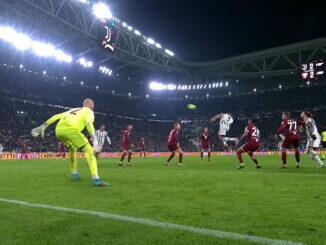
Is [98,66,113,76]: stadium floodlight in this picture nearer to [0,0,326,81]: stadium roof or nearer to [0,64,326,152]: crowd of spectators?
[0,0,326,81]: stadium roof

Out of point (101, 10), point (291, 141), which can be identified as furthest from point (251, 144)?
point (101, 10)

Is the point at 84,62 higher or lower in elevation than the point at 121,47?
lower

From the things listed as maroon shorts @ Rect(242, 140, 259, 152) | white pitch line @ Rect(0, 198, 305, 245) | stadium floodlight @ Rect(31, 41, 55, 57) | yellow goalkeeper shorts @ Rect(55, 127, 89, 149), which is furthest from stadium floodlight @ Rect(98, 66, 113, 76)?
white pitch line @ Rect(0, 198, 305, 245)

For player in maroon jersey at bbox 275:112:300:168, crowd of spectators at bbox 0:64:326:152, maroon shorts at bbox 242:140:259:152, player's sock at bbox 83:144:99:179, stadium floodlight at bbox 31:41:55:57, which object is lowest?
player's sock at bbox 83:144:99:179

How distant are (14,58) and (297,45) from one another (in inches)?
1351

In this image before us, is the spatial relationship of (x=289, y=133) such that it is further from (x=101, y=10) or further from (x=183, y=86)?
(x=183, y=86)

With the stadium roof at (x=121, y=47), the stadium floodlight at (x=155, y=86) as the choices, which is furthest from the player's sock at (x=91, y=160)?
the stadium floodlight at (x=155, y=86)

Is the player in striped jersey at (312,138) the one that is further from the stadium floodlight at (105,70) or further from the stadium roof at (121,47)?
the stadium floodlight at (105,70)

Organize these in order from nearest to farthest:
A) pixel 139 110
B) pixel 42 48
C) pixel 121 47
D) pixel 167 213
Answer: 1. pixel 167 213
2. pixel 42 48
3. pixel 121 47
4. pixel 139 110

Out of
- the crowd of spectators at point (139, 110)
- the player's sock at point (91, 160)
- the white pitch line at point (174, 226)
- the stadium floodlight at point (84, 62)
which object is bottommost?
the white pitch line at point (174, 226)

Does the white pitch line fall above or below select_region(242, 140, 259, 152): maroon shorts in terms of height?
below

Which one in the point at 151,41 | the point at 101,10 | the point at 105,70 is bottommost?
the point at 105,70

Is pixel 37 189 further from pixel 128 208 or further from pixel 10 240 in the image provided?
pixel 10 240

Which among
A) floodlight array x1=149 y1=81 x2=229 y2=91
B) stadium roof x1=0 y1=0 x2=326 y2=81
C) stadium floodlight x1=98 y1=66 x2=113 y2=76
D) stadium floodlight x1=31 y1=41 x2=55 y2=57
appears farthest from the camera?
floodlight array x1=149 y1=81 x2=229 y2=91
